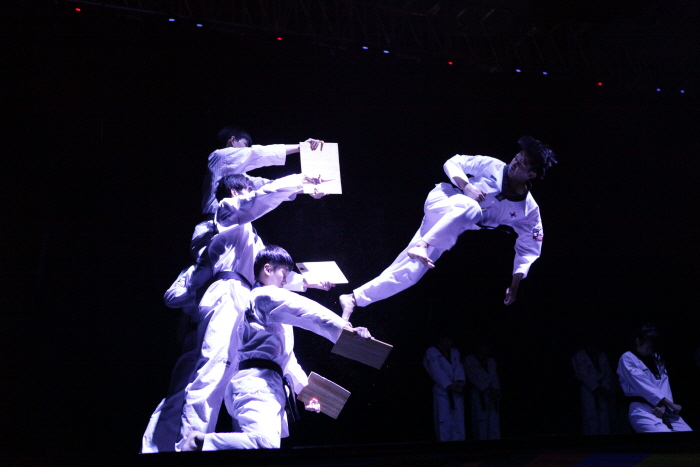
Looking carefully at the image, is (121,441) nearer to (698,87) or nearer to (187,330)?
(187,330)

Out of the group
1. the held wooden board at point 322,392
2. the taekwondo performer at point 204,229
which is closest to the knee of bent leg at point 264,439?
the held wooden board at point 322,392

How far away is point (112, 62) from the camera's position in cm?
379

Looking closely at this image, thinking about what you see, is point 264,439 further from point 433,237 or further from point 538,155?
point 538,155

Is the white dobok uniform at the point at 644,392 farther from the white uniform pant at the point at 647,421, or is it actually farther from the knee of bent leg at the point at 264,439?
the knee of bent leg at the point at 264,439

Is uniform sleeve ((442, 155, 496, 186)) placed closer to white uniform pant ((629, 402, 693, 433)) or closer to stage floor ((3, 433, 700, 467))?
stage floor ((3, 433, 700, 467))

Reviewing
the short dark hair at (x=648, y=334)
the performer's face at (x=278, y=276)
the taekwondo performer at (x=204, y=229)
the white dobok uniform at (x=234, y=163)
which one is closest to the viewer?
the taekwondo performer at (x=204, y=229)

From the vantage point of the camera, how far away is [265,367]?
2.91 m

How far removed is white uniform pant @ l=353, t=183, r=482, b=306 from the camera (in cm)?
382

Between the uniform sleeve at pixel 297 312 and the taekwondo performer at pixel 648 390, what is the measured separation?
2.33 m

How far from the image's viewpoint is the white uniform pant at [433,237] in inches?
151

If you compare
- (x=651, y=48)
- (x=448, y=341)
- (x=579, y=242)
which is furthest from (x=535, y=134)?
(x=448, y=341)

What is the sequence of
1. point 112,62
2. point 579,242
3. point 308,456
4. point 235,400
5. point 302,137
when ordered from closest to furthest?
point 235,400 < point 308,456 < point 112,62 < point 302,137 < point 579,242

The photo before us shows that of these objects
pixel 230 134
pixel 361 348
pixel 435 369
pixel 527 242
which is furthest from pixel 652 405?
pixel 230 134

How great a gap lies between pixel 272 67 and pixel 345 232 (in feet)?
4.18
